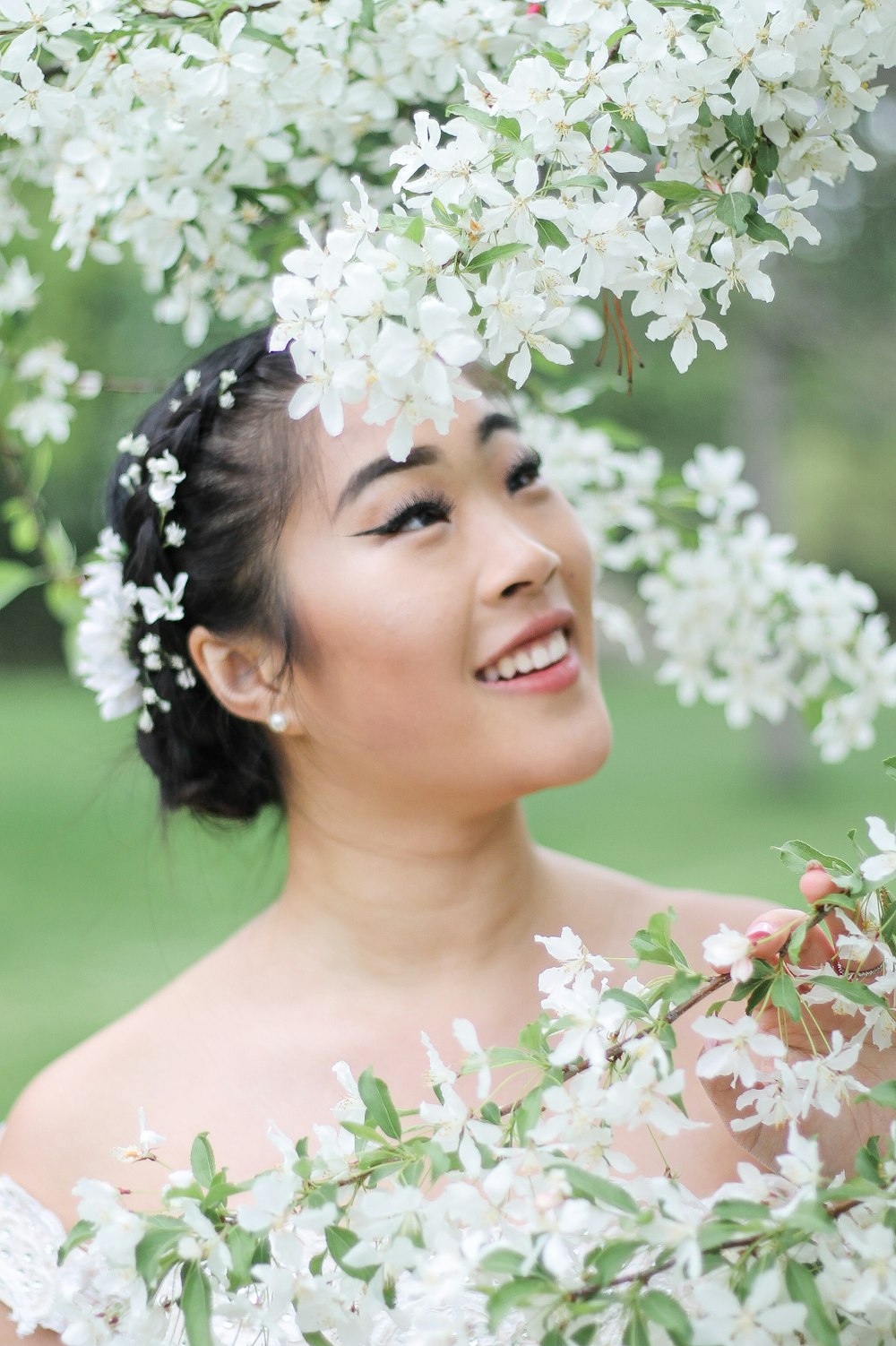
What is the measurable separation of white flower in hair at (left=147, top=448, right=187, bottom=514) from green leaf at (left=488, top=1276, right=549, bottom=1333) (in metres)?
1.33

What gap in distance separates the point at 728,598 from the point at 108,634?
1.15 m

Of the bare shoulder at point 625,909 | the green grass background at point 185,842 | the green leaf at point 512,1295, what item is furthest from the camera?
the green grass background at point 185,842

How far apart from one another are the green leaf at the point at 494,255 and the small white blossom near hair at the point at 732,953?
1.93ft

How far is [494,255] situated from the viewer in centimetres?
118

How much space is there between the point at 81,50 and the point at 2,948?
695 centimetres

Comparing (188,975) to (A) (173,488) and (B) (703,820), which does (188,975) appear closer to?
(A) (173,488)

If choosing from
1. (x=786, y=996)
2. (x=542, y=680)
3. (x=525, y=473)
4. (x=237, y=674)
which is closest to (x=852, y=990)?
(x=786, y=996)

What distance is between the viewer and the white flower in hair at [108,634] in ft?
7.15

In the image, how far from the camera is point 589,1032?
110 centimetres

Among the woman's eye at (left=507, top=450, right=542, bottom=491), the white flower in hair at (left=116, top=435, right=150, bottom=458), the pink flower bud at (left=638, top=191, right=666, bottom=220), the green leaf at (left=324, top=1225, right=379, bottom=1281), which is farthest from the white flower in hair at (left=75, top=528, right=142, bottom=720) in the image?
the green leaf at (left=324, top=1225, right=379, bottom=1281)

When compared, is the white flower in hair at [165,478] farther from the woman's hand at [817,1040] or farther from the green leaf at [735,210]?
the woman's hand at [817,1040]

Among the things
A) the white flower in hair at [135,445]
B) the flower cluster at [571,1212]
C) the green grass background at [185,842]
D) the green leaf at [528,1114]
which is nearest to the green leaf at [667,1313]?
the flower cluster at [571,1212]

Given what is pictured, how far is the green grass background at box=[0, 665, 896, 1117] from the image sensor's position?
6891mm

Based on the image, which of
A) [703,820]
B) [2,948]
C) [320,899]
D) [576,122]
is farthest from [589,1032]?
[703,820]
